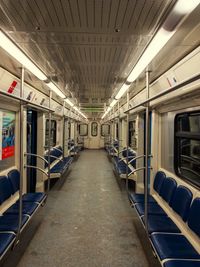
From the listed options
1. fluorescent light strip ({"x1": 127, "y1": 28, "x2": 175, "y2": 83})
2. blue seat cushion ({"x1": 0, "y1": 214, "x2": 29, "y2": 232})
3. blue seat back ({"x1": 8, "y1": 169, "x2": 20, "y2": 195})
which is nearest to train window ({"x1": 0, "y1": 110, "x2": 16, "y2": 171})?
blue seat back ({"x1": 8, "y1": 169, "x2": 20, "y2": 195})

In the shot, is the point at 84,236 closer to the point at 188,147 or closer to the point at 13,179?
the point at 13,179

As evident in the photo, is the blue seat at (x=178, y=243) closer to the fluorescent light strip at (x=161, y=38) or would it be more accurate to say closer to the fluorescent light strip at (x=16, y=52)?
the fluorescent light strip at (x=161, y=38)

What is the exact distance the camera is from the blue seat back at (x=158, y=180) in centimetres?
374

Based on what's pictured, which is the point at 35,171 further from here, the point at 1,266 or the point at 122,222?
the point at 1,266

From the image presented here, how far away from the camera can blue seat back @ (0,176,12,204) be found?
3.21m

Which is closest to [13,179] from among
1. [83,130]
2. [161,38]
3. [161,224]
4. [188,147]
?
[161,224]

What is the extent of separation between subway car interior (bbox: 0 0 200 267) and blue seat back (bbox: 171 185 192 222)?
0.04ft

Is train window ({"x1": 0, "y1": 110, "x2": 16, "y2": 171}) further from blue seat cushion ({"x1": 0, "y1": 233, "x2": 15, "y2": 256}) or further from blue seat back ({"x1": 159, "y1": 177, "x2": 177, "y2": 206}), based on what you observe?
blue seat back ({"x1": 159, "y1": 177, "x2": 177, "y2": 206})

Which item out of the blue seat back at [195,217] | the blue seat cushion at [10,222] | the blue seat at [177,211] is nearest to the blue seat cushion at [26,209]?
the blue seat cushion at [10,222]

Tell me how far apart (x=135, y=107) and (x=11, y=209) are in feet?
7.71

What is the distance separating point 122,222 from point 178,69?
2.51m

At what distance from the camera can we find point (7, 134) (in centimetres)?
375

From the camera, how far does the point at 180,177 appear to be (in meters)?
3.30

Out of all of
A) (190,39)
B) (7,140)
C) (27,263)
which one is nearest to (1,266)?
(27,263)
